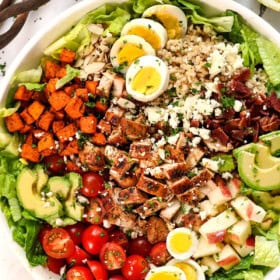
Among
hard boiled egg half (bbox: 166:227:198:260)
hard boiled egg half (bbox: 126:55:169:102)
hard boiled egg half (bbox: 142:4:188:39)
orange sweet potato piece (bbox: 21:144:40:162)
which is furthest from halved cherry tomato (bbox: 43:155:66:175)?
hard boiled egg half (bbox: 142:4:188:39)

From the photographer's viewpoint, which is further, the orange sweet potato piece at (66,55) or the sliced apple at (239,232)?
the orange sweet potato piece at (66,55)

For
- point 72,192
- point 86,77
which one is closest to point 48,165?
point 72,192

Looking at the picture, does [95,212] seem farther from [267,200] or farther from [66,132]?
[267,200]

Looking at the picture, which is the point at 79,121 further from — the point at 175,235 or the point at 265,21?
the point at 265,21

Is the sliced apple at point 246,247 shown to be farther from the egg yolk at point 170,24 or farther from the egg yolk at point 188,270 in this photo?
the egg yolk at point 170,24

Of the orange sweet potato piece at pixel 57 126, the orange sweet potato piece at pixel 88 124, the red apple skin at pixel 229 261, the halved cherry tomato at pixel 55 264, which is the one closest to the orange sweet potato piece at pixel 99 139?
the orange sweet potato piece at pixel 88 124

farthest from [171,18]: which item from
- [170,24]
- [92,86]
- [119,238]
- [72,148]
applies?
[119,238]

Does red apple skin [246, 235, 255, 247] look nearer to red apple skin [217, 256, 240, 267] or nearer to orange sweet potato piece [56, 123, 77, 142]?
red apple skin [217, 256, 240, 267]
